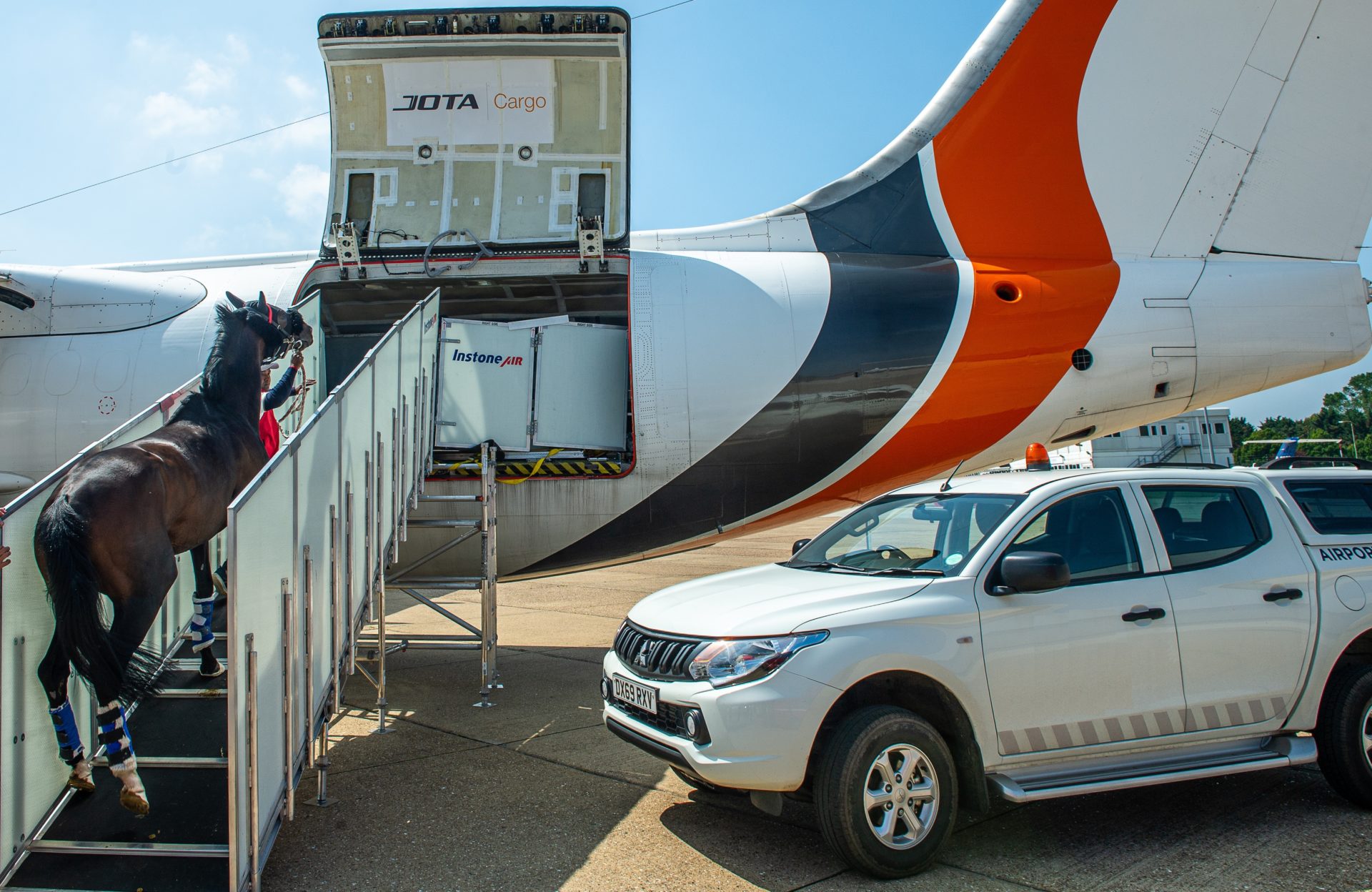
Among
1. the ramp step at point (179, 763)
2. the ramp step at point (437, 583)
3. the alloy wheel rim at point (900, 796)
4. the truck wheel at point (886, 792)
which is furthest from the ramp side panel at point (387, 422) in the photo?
the alloy wheel rim at point (900, 796)

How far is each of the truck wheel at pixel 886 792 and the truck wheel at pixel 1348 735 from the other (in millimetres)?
2377

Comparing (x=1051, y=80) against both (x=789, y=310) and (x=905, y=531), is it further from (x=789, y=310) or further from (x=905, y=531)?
(x=905, y=531)

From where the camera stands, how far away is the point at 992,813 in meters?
4.81

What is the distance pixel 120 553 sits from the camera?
4188 mm

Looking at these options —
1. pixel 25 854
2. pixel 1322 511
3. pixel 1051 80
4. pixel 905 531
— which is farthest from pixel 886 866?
pixel 1051 80

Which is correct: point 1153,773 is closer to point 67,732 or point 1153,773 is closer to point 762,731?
point 762,731

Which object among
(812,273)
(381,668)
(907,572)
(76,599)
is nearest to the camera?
(76,599)

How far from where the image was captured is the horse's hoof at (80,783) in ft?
14.1

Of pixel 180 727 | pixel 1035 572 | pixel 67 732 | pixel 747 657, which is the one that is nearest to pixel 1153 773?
pixel 1035 572

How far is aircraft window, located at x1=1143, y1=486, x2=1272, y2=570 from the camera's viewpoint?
15.9ft

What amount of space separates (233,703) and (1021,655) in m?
3.52

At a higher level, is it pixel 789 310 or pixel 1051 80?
pixel 1051 80

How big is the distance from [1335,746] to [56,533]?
6.50m

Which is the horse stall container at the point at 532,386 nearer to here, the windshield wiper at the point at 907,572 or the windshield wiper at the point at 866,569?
the windshield wiper at the point at 866,569
